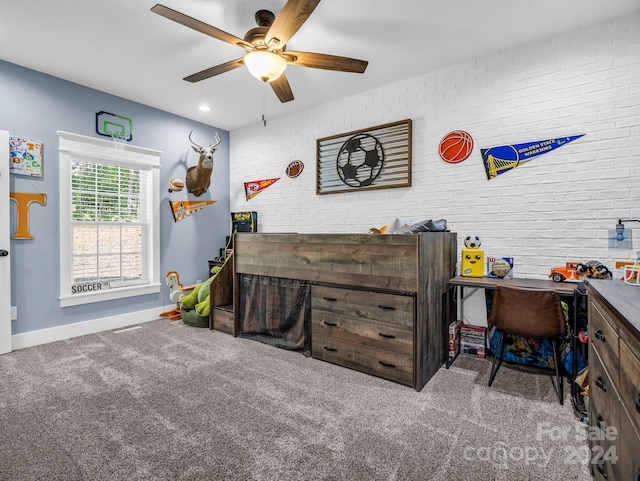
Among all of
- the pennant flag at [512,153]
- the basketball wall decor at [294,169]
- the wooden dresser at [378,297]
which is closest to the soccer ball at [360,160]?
the basketball wall decor at [294,169]

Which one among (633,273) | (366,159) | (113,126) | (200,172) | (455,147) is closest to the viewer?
(633,273)

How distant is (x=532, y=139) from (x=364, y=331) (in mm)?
2214

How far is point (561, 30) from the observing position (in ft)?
8.93

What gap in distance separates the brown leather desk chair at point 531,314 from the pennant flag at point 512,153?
1.22m

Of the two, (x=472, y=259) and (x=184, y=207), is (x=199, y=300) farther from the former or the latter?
(x=472, y=259)

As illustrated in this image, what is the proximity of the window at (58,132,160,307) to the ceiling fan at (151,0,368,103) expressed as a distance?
75.7 inches

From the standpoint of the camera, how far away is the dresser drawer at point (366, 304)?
252 centimetres

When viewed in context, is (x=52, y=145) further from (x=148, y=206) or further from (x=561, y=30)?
(x=561, y=30)

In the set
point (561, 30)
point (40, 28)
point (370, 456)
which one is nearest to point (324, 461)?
point (370, 456)

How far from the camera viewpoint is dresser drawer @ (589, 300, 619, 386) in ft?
3.81

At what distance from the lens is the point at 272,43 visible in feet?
7.44

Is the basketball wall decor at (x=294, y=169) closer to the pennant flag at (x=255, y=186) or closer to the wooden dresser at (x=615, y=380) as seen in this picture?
the pennant flag at (x=255, y=186)

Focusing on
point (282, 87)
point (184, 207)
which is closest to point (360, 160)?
point (282, 87)

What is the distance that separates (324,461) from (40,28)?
3.81 metres
